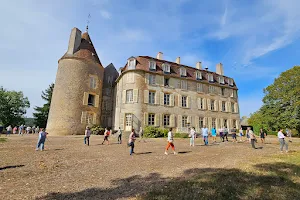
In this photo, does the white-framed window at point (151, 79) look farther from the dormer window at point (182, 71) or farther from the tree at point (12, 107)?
the tree at point (12, 107)

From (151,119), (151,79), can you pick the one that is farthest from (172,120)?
(151,79)

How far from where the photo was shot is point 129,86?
72.5 ft

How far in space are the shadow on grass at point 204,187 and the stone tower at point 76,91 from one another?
1928cm

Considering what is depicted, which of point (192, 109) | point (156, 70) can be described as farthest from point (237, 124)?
point (156, 70)

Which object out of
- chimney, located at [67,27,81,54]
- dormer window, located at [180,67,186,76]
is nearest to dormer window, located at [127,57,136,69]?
dormer window, located at [180,67,186,76]

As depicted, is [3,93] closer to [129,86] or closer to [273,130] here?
[129,86]

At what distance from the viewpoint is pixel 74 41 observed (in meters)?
24.3

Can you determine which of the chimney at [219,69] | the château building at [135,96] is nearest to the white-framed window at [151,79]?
the château building at [135,96]

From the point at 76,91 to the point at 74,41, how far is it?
7.60 meters

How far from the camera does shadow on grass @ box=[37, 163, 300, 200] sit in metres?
3.96

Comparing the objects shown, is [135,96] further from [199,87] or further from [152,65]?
[199,87]

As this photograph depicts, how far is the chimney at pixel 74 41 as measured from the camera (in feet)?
78.7

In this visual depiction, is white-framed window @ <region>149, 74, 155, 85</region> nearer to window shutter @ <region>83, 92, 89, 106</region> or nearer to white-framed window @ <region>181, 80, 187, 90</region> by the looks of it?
white-framed window @ <region>181, 80, 187, 90</region>

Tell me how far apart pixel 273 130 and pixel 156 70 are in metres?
23.7
